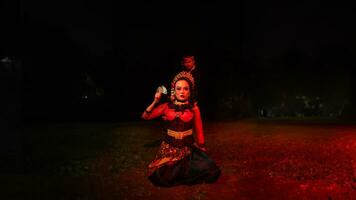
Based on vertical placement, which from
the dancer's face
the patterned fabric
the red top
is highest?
the dancer's face

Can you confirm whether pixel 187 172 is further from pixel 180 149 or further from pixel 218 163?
pixel 218 163

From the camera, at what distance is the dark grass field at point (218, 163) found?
8.60 m

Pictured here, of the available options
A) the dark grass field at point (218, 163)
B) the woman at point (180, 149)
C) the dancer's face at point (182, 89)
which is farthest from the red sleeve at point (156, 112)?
the dark grass field at point (218, 163)

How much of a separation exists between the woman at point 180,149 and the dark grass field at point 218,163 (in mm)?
267

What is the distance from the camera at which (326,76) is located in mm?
50438

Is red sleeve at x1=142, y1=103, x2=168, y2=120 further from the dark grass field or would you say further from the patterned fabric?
the dark grass field

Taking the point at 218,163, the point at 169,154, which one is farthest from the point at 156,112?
the point at 218,163

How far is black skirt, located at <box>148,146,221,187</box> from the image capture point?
8789 mm

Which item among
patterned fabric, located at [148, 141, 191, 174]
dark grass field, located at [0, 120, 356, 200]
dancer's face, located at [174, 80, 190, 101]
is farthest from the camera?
patterned fabric, located at [148, 141, 191, 174]

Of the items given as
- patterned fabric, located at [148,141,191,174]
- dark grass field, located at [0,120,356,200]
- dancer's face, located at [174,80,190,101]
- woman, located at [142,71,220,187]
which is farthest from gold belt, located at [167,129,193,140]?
dark grass field, located at [0,120,356,200]

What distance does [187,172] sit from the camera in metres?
8.80

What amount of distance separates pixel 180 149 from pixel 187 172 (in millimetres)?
546

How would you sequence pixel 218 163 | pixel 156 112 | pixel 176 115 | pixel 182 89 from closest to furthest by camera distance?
pixel 182 89 → pixel 176 115 → pixel 156 112 → pixel 218 163

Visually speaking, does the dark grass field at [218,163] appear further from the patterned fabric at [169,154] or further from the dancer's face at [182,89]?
the dancer's face at [182,89]
